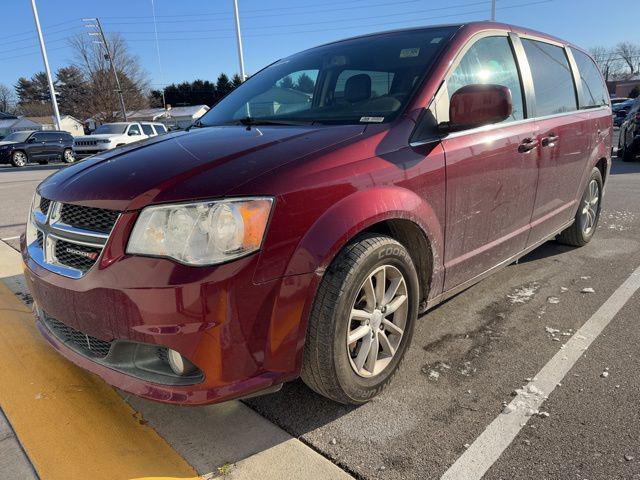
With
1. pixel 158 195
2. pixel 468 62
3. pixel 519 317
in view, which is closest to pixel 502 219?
pixel 519 317

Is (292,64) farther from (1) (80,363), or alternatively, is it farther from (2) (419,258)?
(1) (80,363)

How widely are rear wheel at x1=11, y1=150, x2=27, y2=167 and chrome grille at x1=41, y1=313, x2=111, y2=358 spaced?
23351 mm

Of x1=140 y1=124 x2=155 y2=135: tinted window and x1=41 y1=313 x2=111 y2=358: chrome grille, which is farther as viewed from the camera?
x1=140 y1=124 x2=155 y2=135: tinted window

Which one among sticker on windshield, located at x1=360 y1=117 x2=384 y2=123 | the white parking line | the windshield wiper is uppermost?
the windshield wiper

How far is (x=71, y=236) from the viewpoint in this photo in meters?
2.06

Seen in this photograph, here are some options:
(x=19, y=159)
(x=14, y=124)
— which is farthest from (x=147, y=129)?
(x=14, y=124)

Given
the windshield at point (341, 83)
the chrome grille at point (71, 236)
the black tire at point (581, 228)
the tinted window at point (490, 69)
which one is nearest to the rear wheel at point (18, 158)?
the windshield at point (341, 83)

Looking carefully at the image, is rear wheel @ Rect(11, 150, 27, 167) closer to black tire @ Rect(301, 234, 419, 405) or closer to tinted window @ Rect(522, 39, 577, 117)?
tinted window @ Rect(522, 39, 577, 117)

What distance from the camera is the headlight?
181 cm

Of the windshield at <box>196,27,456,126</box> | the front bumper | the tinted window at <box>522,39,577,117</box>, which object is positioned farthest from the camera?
the tinted window at <box>522,39,577,117</box>

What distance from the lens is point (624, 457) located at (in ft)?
6.49

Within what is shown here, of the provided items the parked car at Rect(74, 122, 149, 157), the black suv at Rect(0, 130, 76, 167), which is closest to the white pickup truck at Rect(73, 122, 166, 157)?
the parked car at Rect(74, 122, 149, 157)

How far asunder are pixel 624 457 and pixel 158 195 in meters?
2.14

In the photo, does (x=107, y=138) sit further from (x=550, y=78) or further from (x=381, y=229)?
(x=381, y=229)
